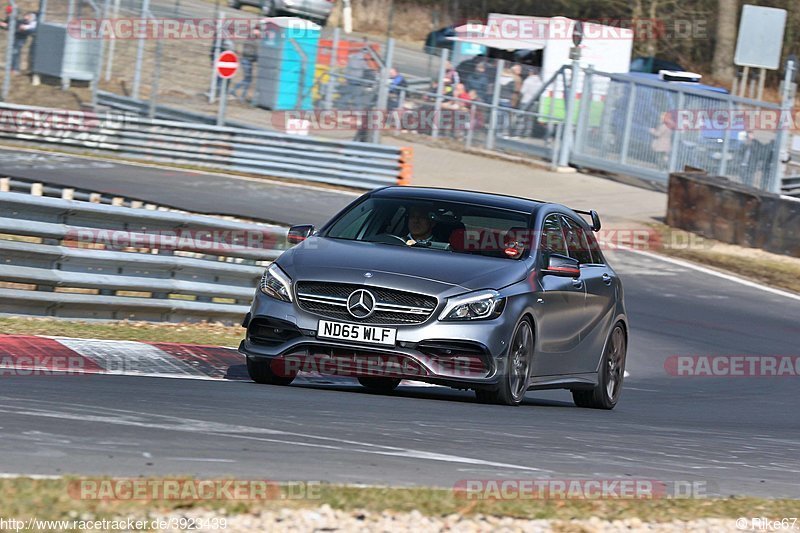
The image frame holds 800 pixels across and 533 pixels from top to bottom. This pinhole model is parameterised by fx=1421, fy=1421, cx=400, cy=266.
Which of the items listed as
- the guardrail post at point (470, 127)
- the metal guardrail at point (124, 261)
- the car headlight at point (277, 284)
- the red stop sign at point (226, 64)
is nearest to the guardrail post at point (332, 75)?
the red stop sign at point (226, 64)

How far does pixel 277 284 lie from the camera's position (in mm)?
9102

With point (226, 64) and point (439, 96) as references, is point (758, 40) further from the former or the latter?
point (226, 64)

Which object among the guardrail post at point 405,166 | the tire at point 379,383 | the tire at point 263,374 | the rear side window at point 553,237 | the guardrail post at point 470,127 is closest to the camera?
the tire at point 263,374

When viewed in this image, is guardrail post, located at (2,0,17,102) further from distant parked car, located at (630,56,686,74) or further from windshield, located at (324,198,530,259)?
windshield, located at (324,198,530,259)

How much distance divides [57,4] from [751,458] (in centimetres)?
2797

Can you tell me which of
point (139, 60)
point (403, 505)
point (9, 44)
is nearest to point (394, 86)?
point (139, 60)

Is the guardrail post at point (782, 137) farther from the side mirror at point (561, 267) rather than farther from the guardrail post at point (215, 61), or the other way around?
the side mirror at point (561, 267)

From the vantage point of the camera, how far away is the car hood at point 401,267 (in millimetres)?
8797

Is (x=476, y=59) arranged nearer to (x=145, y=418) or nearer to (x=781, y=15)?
(x=781, y=15)

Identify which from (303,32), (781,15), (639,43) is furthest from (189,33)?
(639,43)

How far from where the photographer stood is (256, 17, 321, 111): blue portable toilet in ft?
102

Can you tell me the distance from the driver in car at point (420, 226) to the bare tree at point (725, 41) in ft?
131

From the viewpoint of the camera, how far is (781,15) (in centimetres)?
2964

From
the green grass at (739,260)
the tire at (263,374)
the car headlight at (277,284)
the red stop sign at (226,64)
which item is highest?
the red stop sign at (226,64)
